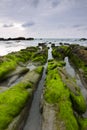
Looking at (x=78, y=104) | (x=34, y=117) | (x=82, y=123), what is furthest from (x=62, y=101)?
(x=34, y=117)

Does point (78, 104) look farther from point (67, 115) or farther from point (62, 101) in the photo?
point (67, 115)

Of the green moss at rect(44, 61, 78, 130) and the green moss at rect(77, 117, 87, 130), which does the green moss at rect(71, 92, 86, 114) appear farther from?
the green moss at rect(77, 117, 87, 130)

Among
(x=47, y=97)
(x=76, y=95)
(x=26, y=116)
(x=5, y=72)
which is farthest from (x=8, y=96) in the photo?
(x=5, y=72)

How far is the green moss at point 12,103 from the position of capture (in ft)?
36.0

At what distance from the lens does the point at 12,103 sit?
12656 mm

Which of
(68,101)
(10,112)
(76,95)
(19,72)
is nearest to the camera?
(10,112)

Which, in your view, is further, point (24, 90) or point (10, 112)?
point (24, 90)

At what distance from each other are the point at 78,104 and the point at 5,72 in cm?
1055

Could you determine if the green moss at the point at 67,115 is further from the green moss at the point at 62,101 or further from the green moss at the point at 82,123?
the green moss at the point at 82,123

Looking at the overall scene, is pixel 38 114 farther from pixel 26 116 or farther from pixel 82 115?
pixel 82 115

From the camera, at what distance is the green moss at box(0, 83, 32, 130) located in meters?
11.0

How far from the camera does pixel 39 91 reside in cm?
1825

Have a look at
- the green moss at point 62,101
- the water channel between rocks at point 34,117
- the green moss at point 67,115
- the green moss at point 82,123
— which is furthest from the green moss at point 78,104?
the water channel between rocks at point 34,117

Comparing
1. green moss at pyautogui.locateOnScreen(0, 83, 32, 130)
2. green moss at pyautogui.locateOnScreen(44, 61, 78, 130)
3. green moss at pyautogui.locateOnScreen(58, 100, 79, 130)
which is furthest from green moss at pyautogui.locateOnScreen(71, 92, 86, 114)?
green moss at pyautogui.locateOnScreen(0, 83, 32, 130)
